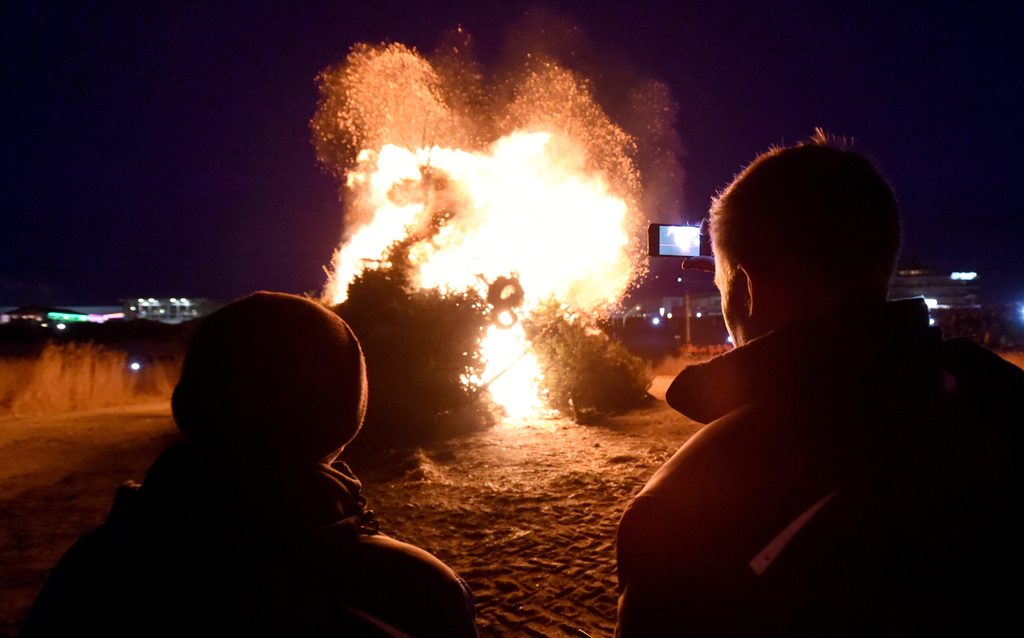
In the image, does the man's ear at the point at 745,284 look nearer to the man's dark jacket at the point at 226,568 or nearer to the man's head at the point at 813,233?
the man's head at the point at 813,233

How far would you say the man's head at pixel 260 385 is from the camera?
4.38 feet

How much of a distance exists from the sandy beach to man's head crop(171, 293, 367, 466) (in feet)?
9.26

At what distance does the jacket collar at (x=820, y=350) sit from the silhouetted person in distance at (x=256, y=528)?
777 mm

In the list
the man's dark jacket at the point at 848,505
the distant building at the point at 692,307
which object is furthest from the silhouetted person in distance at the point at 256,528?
the distant building at the point at 692,307

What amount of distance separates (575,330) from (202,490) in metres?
11.5

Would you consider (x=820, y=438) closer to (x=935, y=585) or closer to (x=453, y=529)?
(x=935, y=585)

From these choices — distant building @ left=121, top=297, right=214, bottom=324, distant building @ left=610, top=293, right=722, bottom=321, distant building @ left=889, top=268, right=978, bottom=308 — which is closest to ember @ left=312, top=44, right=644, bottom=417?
distant building @ left=610, top=293, right=722, bottom=321

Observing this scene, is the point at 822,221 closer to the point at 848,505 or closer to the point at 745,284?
the point at 745,284

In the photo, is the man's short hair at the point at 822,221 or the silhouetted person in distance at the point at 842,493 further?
A: the man's short hair at the point at 822,221

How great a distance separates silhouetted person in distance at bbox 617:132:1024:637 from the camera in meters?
0.99

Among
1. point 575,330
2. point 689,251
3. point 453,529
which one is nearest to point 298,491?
point 689,251

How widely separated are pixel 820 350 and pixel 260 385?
1149 millimetres

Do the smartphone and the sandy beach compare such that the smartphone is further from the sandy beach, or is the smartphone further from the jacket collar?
the sandy beach

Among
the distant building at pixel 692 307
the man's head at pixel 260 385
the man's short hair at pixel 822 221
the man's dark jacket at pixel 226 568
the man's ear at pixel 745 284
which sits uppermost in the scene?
the man's short hair at pixel 822 221
